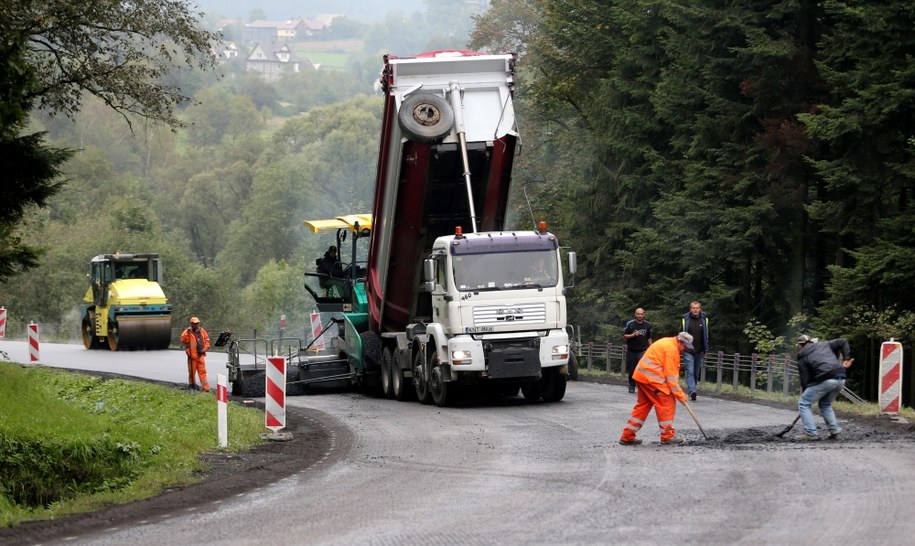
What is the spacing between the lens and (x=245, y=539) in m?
11.0

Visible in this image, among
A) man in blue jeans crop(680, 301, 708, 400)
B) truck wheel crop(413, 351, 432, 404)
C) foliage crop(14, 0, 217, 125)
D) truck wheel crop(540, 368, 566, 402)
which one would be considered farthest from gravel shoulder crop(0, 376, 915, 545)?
foliage crop(14, 0, 217, 125)

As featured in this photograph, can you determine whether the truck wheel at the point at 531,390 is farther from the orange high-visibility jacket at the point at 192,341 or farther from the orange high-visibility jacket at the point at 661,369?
the orange high-visibility jacket at the point at 661,369

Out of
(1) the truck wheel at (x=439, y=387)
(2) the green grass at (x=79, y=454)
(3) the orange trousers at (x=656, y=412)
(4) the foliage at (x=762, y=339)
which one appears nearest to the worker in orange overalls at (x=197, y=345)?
(1) the truck wheel at (x=439, y=387)

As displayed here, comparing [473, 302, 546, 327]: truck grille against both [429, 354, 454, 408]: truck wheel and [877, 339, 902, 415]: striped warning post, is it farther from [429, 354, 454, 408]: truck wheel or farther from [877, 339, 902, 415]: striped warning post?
[877, 339, 902, 415]: striped warning post

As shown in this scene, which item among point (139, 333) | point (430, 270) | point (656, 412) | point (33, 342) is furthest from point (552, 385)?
point (139, 333)

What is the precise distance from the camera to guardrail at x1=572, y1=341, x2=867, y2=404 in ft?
86.7

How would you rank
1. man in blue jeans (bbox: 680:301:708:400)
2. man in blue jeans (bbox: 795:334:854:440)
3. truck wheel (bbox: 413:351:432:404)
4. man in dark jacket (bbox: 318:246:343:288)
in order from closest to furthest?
man in blue jeans (bbox: 795:334:854:440), truck wheel (bbox: 413:351:432:404), man in blue jeans (bbox: 680:301:708:400), man in dark jacket (bbox: 318:246:343:288)

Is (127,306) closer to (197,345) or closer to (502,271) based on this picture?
(197,345)

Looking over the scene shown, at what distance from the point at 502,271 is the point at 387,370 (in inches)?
165

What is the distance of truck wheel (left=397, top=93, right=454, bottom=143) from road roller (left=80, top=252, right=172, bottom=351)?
23614 millimetres

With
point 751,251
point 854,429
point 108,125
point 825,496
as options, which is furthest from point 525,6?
point 108,125

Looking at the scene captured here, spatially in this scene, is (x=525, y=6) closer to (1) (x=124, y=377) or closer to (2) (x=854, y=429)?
(1) (x=124, y=377)

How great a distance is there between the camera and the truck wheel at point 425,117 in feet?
74.5

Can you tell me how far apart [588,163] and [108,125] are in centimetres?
8936
